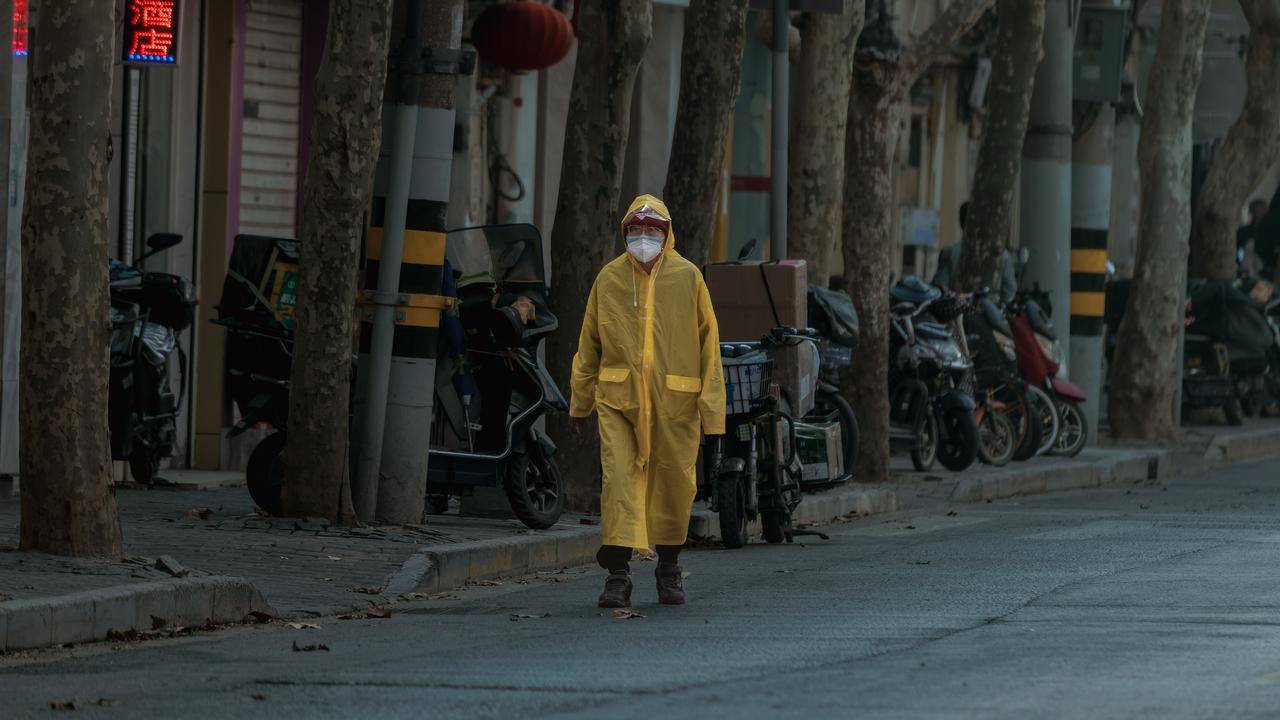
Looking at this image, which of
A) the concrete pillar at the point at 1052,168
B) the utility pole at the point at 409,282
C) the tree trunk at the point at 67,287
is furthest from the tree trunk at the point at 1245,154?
the tree trunk at the point at 67,287

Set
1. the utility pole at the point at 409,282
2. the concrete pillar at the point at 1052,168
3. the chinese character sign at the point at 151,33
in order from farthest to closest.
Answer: the concrete pillar at the point at 1052,168, the chinese character sign at the point at 151,33, the utility pole at the point at 409,282

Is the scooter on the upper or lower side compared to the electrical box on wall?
lower

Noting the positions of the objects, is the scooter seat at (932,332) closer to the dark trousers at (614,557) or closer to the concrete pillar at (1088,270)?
the concrete pillar at (1088,270)

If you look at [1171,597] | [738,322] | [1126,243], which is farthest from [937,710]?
[1126,243]

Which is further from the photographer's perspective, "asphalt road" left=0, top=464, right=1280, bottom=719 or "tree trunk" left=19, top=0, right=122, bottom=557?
"tree trunk" left=19, top=0, right=122, bottom=557

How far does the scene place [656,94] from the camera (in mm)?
25062

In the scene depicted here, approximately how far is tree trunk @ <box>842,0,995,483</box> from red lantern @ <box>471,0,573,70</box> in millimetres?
2903

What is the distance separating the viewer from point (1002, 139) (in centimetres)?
2198

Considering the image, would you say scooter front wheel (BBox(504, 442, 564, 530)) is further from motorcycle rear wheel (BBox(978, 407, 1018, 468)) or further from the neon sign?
motorcycle rear wheel (BBox(978, 407, 1018, 468))

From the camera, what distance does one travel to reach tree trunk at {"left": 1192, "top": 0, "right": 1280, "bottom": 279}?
27797 mm

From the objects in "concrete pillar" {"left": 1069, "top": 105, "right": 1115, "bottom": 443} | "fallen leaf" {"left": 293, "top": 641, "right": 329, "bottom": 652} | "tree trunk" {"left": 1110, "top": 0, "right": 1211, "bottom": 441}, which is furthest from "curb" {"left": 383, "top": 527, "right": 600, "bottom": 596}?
"tree trunk" {"left": 1110, "top": 0, "right": 1211, "bottom": 441}

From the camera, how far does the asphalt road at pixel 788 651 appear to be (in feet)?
25.6

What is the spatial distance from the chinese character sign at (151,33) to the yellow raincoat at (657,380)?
591 centimetres

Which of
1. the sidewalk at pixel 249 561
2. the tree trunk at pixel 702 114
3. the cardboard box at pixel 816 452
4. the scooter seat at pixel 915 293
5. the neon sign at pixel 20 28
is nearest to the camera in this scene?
the sidewalk at pixel 249 561
